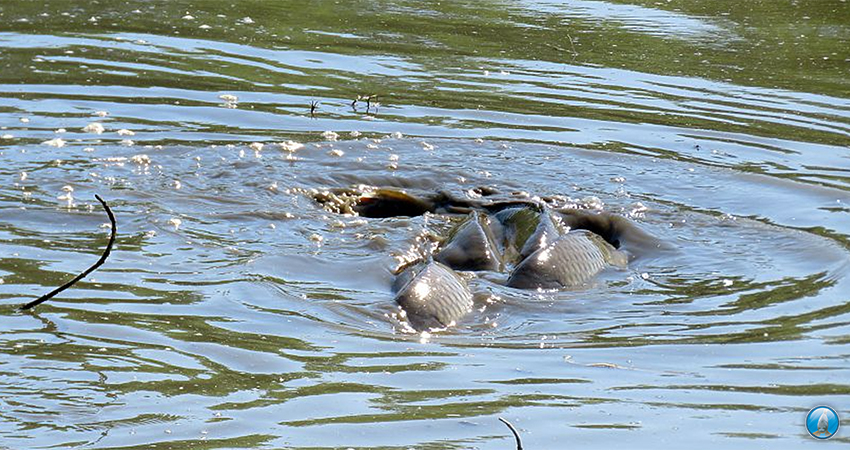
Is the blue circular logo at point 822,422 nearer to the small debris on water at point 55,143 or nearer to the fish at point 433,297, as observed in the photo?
the fish at point 433,297

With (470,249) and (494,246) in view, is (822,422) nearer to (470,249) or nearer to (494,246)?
(470,249)

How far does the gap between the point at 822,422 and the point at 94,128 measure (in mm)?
5900

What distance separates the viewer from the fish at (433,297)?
5777 millimetres

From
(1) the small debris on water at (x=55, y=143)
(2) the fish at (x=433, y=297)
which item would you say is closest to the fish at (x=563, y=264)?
(2) the fish at (x=433, y=297)

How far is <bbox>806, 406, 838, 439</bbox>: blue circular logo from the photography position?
4250 mm

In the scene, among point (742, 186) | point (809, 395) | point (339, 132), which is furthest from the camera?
point (339, 132)

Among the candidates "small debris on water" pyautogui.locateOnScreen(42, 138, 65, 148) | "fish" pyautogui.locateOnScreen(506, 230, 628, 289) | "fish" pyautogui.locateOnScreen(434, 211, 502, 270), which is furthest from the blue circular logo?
"small debris on water" pyautogui.locateOnScreen(42, 138, 65, 148)

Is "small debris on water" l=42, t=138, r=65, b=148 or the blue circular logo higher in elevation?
the blue circular logo

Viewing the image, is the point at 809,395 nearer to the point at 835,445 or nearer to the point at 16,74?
the point at 835,445

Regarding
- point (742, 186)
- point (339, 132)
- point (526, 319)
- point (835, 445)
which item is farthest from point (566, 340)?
point (339, 132)

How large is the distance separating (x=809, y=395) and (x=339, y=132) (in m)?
5.10

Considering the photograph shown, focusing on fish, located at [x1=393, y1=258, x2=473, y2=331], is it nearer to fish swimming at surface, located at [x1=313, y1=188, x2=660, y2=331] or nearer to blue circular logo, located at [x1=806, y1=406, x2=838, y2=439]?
fish swimming at surface, located at [x1=313, y1=188, x2=660, y2=331]

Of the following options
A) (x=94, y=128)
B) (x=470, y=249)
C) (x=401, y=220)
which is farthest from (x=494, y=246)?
Result: (x=94, y=128)

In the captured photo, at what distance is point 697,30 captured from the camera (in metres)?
13.1
